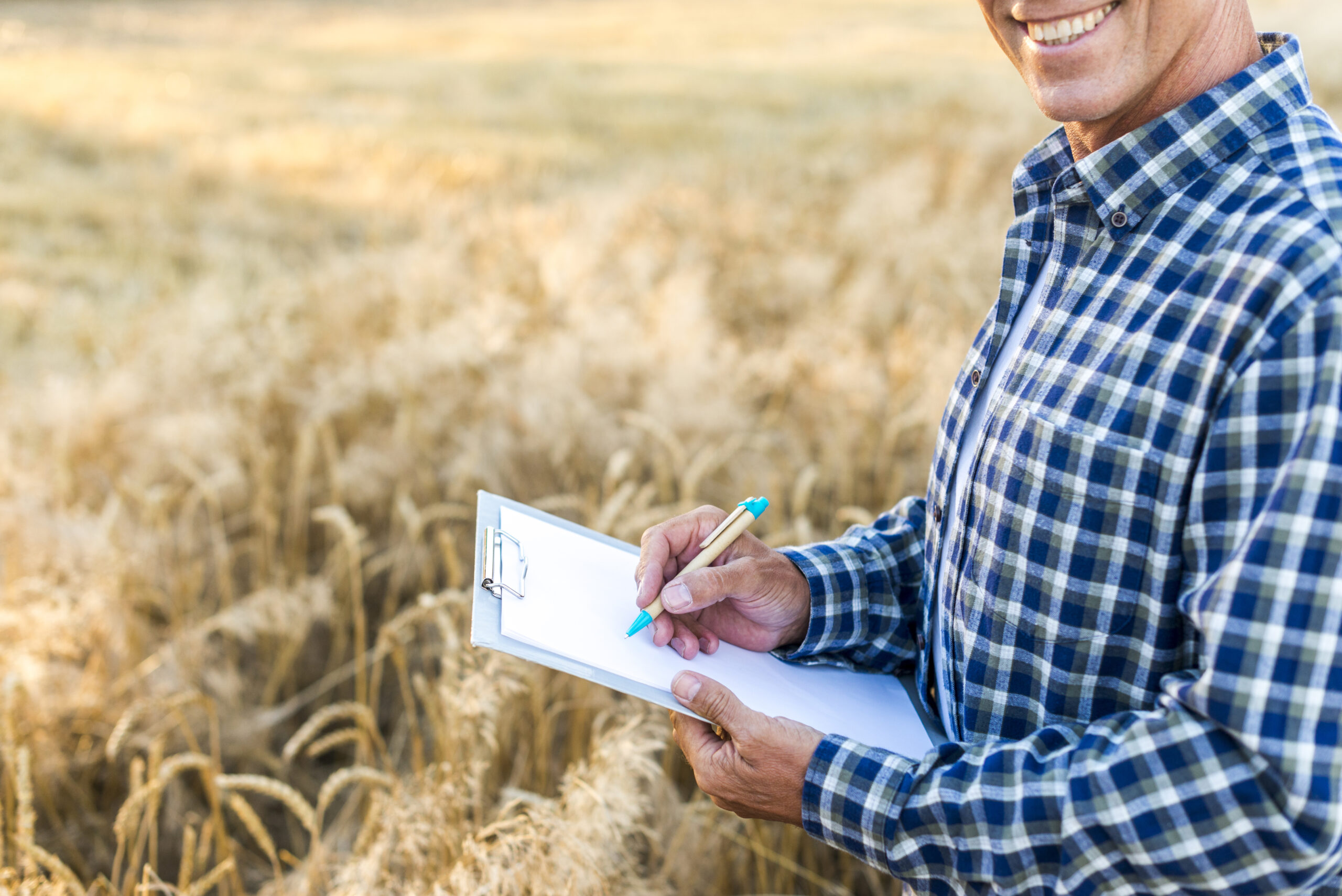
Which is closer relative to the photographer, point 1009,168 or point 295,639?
point 295,639

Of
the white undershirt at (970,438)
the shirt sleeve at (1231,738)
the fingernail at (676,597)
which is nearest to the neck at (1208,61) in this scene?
the white undershirt at (970,438)

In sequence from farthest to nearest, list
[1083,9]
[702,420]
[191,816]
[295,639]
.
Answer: [702,420] → [295,639] → [191,816] → [1083,9]

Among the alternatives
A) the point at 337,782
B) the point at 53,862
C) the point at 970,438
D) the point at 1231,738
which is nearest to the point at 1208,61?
the point at 970,438

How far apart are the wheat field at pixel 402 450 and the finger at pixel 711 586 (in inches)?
15.8

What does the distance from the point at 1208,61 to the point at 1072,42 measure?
14cm

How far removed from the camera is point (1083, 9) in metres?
1.09

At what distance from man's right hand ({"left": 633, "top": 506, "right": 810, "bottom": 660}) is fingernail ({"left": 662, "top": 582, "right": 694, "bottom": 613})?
2cm

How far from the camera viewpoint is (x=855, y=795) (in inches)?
42.1

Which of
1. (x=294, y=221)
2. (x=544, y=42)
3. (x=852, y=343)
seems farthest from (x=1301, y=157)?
(x=544, y=42)

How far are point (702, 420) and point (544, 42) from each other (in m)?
20.5

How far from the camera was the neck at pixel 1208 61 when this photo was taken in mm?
1092

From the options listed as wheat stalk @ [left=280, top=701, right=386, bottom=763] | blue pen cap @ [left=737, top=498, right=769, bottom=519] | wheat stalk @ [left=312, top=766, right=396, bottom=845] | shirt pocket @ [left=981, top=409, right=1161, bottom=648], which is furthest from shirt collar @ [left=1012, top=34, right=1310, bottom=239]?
wheat stalk @ [left=280, top=701, right=386, bottom=763]

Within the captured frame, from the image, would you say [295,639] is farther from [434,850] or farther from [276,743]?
[434,850]

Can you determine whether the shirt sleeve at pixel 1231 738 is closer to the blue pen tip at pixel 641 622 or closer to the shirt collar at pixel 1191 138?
the shirt collar at pixel 1191 138
